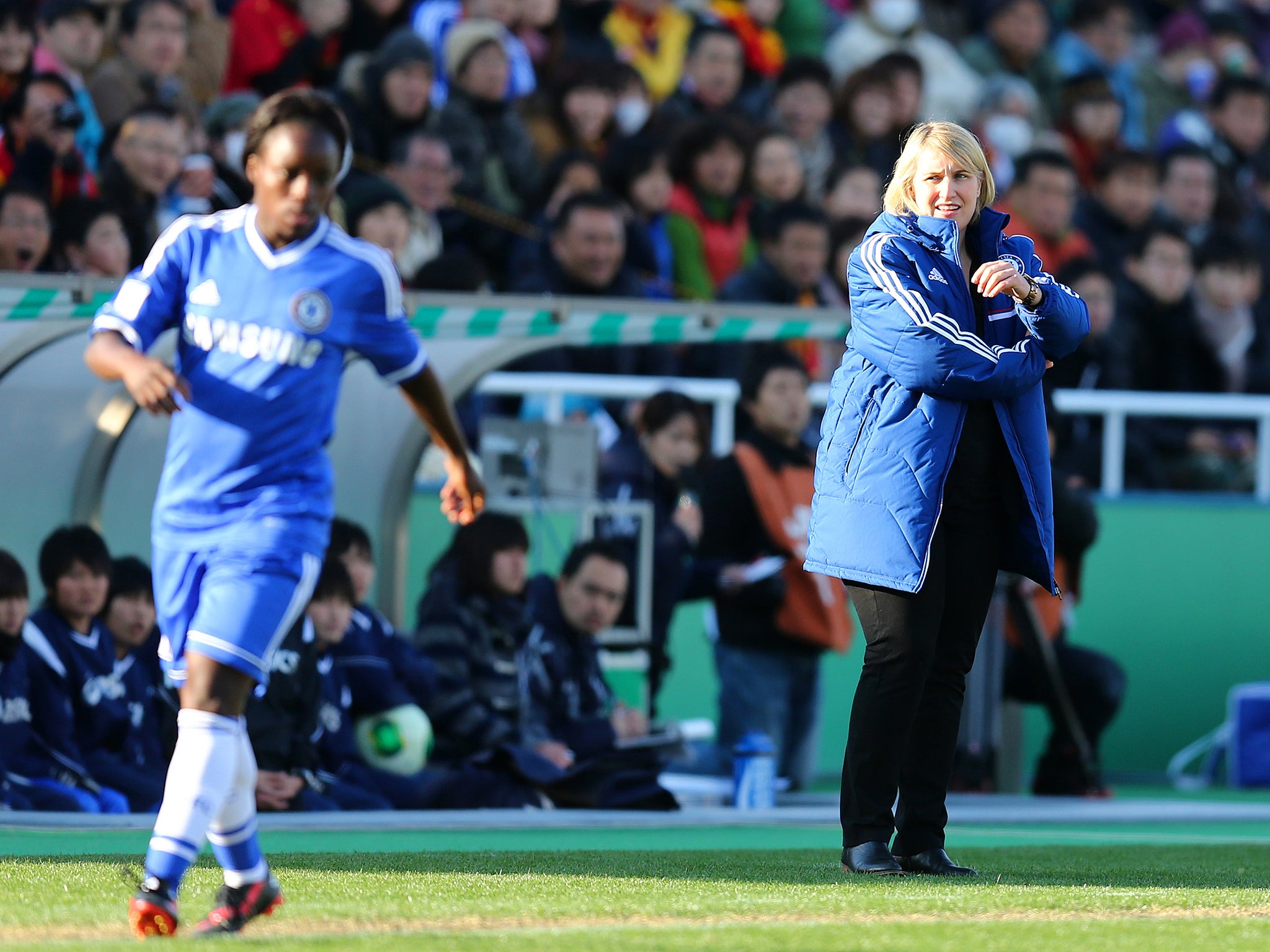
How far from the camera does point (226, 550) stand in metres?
4.82

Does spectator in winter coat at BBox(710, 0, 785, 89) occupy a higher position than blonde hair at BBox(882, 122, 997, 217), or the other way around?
spectator in winter coat at BBox(710, 0, 785, 89)

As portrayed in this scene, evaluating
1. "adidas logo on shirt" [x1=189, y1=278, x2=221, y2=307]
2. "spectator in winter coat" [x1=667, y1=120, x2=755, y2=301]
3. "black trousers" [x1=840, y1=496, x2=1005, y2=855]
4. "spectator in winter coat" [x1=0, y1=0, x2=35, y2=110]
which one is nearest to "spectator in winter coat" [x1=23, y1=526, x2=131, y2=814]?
"spectator in winter coat" [x1=0, y1=0, x2=35, y2=110]

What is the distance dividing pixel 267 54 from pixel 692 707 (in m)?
4.48

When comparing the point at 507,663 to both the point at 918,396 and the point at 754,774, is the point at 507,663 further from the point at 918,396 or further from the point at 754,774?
the point at 918,396

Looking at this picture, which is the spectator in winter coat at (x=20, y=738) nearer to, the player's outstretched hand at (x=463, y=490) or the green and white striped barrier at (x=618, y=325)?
the green and white striped barrier at (x=618, y=325)

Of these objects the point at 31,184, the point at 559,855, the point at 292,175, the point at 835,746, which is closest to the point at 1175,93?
the point at 835,746

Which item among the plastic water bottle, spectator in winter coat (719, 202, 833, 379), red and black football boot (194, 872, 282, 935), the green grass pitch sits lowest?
the plastic water bottle

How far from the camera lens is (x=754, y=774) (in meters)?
9.36

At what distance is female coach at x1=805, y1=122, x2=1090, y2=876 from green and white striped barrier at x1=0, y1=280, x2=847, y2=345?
3.59m

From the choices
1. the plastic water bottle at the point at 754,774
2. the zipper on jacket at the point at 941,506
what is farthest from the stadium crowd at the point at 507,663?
the zipper on jacket at the point at 941,506

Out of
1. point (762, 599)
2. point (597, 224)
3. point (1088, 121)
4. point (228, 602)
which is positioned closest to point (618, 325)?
point (762, 599)

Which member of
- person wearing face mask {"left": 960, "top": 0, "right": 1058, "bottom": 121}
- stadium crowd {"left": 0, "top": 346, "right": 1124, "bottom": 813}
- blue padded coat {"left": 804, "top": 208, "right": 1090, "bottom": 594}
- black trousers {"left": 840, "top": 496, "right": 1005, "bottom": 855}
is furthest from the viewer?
person wearing face mask {"left": 960, "top": 0, "right": 1058, "bottom": 121}

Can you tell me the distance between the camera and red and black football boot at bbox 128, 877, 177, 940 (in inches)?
184

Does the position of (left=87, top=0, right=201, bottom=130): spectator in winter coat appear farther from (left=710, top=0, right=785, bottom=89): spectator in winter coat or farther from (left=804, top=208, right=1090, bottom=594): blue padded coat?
(left=804, top=208, right=1090, bottom=594): blue padded coat
